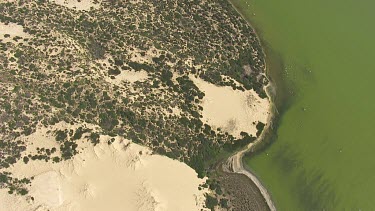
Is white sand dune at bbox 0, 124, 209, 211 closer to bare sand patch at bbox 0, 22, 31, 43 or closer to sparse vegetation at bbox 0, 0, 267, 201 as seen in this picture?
sparse vegetation at bbox 0, 0, 267, 201

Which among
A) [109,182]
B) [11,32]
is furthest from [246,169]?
[11,32]

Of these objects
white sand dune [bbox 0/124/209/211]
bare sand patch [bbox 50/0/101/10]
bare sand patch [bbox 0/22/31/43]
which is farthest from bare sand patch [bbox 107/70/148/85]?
bare sand patch [bbox 0/22/31/43]

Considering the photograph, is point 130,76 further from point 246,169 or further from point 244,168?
point 246,169

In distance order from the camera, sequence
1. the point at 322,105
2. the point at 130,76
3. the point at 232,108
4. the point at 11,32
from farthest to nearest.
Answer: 1. the point at 322,105
2. the point at 232,108
3. the point at 130,76
4. the point at 11,32

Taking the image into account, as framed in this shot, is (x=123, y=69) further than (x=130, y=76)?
Yes

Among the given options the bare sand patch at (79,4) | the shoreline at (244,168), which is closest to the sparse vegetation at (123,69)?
the bare sand patch at (79,4)

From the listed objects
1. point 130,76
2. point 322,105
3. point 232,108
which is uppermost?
point 322,105

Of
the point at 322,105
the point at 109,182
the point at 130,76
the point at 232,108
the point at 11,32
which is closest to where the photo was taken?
the point at 109,182
